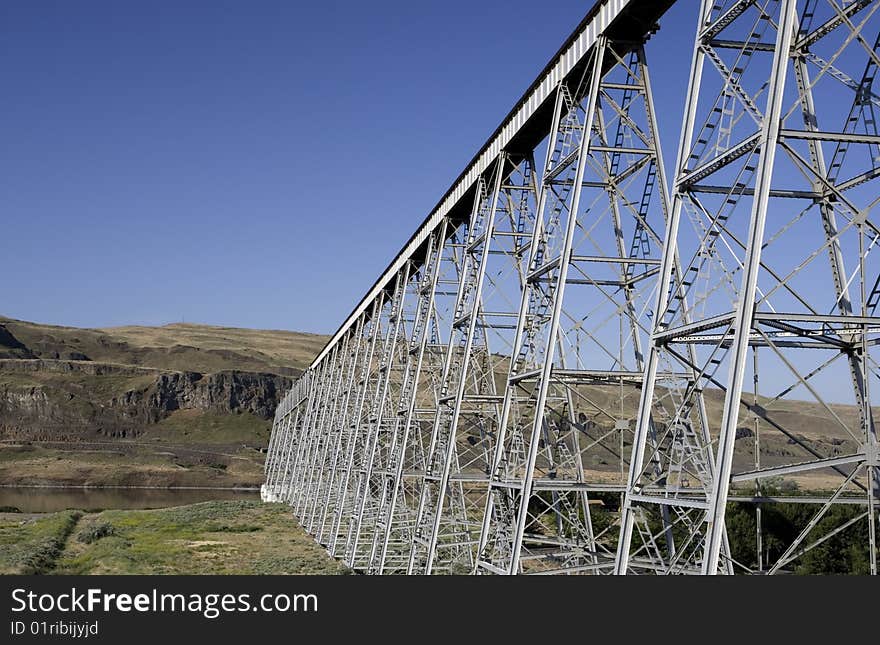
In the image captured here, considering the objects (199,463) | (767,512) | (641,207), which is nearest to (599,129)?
(641,207)

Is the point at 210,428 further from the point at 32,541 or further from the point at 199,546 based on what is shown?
the point at 199,546

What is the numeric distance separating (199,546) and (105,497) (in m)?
50.6

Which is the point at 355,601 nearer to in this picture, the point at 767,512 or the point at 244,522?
the point at 767,512

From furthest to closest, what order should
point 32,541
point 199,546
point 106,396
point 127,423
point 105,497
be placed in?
point 106,396
point 127,423
point 105,497
point 32,541
point 199,546

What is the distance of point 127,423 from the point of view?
138125 millimetres

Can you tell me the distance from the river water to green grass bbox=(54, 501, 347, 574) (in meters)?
18.6

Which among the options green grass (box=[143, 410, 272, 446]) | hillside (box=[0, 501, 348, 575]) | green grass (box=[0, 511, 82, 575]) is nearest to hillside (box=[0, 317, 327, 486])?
green grass (box=[143, 410, 272, 446])

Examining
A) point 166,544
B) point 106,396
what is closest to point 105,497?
point 166,544

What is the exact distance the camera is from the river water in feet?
246

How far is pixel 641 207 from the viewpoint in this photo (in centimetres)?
1578

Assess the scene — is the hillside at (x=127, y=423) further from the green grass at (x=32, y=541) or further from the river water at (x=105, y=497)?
the green grass at (x=32, y=541)

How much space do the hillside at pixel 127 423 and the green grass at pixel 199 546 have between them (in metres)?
46.8

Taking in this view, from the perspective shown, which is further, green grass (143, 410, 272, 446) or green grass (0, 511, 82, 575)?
green grass (143, 410, 272, 446)

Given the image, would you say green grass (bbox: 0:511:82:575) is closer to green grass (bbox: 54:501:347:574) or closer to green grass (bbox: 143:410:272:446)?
green grass (bbox: 54:501:347:574)
